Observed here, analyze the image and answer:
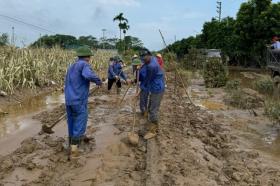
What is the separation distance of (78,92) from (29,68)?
1002 cm

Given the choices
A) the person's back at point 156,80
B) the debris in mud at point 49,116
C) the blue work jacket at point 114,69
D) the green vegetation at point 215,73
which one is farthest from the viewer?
the green vegetation at point 215,73

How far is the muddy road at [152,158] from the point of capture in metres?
6.29

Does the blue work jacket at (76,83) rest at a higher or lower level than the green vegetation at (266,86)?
higher

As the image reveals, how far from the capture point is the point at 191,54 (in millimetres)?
31562

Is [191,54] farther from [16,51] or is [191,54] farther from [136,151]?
[136,151]

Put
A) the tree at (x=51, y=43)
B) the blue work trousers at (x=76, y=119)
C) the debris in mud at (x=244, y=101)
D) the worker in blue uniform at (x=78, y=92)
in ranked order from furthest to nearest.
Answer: the tree at (x=51, y=43) < the debris in mud at (x=244, y=101) < the blue work trousers at (x=76, y=119) < the worker in blue uniform at (x=78, y=92)

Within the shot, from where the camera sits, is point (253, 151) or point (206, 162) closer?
point (206, 162)

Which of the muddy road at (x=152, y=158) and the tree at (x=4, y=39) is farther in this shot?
the tree at (x=4, y=39)

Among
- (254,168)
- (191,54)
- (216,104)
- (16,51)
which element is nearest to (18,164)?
(254,168)

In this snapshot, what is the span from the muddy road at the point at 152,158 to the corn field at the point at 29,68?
4.14 m

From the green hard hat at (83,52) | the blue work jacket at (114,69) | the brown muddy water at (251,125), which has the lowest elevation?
the brown muddy water at (251,125)

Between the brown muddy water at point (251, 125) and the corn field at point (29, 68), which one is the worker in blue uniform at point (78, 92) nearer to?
the brown muddy water at point (251, 125)

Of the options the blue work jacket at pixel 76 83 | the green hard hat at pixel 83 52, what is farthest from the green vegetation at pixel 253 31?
the blue work jacket at pixel 76 83

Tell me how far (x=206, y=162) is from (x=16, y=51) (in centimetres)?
1150
